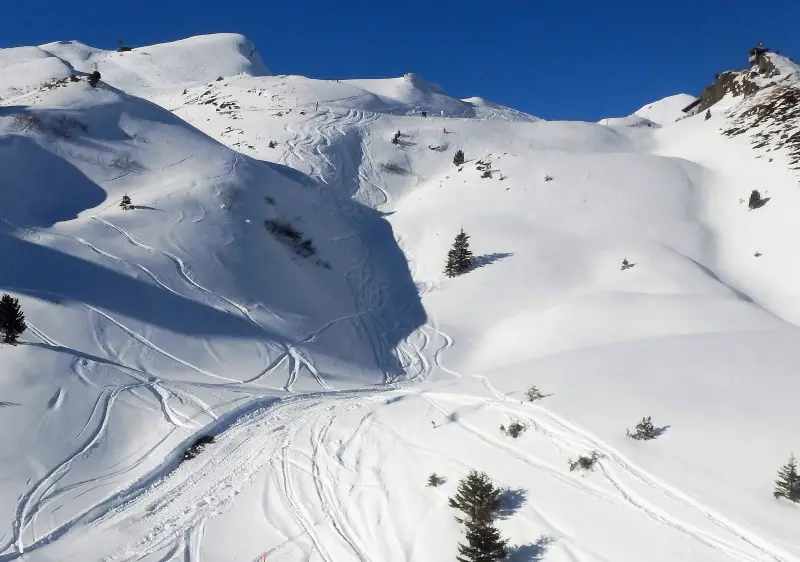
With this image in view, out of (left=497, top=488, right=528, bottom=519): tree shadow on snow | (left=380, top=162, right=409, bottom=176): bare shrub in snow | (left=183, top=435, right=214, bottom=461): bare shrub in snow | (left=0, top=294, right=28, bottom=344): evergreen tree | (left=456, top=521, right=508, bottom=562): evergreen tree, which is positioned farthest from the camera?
(left=380, top=162, right=409, bottom=176): bare shrub in snow

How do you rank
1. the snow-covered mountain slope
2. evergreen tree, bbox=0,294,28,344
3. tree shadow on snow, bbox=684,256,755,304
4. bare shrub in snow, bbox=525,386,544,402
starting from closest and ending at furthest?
1. bare shrub in snow, bbox=525,386,544,402
2. evergreen tree, bbox=0,294,28,344
3. tree shadow on snow, bbox=684,256,755,304
4. the snow-covered mountain slope

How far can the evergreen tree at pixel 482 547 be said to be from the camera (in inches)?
249

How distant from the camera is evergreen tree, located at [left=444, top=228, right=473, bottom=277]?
26062mm

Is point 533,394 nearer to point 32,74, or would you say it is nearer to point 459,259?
point 459,259

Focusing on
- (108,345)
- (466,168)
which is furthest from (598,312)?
(466,168)

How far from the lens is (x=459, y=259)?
26.1m

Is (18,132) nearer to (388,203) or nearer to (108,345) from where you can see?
A: (108,345)

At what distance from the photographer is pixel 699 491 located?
7035mm

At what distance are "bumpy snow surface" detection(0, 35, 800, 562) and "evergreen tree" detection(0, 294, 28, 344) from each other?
371 mm

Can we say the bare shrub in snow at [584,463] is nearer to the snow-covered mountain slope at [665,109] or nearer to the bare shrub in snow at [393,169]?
the bare shrub in snow at [393,169]

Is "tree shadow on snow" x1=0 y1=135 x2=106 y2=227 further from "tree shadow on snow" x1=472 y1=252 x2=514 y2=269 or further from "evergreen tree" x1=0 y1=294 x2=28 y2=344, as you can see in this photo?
"tree shadow on snow" x1=472 y1=252 x2=514 y2=269

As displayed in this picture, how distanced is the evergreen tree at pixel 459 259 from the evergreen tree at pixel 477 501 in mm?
18952

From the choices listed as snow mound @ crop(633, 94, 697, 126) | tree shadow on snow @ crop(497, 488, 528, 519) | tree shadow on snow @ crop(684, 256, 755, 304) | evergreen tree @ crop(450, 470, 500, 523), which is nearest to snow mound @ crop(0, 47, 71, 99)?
tree shadow on snow @ crop(684, 256, 755, 304)

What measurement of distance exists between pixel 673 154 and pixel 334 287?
118 feet
